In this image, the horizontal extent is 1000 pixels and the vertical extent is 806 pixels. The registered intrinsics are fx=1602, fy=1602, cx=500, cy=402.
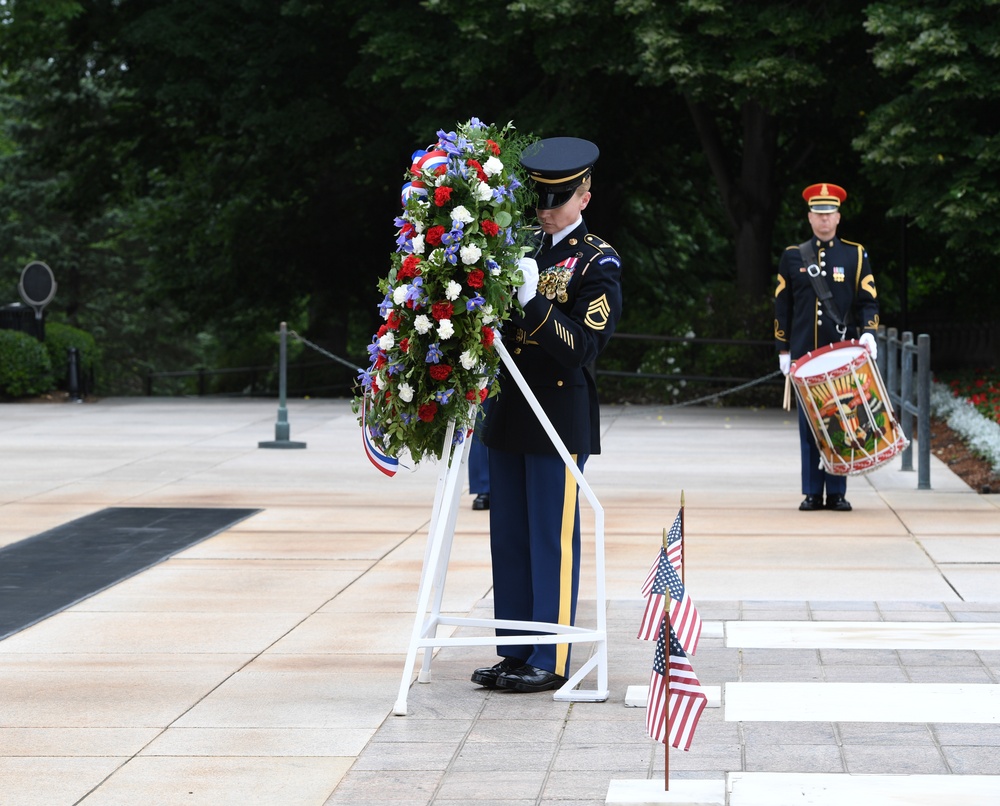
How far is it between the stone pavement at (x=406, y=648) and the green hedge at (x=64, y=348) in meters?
9.62

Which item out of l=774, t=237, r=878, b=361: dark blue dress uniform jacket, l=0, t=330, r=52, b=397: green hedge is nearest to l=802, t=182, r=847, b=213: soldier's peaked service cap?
l=774, t=237, r=878, b=361: dark blue dress uniform jacket

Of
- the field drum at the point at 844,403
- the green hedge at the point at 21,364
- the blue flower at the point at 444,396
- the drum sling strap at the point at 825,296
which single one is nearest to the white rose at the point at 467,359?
the blue flower at the point at 444,396

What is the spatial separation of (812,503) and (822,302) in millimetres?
1418

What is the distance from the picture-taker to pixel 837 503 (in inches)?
444

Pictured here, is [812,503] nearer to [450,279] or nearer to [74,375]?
[450,279]

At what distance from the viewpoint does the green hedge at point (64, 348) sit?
2317cm

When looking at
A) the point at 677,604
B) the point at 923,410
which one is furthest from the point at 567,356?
the point at 923,410

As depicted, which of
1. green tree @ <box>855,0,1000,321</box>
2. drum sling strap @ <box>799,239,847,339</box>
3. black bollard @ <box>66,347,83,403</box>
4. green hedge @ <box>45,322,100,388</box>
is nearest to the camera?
drum sling strap @ <box>799,239,847,339</box>

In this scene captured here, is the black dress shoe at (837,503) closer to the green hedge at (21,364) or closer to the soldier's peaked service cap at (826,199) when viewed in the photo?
the soldier's peaked service cap at (826,199)

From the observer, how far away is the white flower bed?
44.7ft

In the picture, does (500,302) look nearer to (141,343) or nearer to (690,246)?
(690,246)

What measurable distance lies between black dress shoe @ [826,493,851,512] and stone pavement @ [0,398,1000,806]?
0.77ft

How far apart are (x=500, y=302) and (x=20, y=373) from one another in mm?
17760

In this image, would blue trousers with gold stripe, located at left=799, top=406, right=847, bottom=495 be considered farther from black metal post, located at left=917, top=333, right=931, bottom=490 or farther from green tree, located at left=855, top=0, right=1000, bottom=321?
green tree, located at left=855, top=0, right=1000, bottom=321
